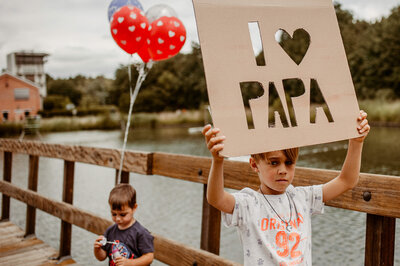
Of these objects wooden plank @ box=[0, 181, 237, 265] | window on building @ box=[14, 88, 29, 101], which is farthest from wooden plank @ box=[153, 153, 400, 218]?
window on building @ box=[14, 88, 29, 101]

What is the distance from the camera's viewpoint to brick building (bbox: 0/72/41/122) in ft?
118

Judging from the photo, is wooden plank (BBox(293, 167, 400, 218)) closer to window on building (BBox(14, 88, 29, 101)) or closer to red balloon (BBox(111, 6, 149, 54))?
red balloon (BBox(111, 6, 149, 54))

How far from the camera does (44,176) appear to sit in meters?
9.66

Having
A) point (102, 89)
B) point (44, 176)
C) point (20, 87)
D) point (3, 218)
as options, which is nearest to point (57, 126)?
point (20, 87)

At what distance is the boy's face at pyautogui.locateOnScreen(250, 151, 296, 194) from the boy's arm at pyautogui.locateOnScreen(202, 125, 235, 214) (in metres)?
0.13

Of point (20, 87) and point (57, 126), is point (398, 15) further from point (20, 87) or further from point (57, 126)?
point (20, 87)

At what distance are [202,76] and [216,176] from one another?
43598 mm

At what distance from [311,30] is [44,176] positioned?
9252 mm

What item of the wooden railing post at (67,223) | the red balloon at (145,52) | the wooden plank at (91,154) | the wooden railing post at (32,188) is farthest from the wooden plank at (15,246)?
the red balloon at (145,52)

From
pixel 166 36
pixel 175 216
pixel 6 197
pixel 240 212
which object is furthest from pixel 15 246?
pixel 240 212

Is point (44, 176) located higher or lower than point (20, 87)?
lower

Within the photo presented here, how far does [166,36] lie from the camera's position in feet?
12.5

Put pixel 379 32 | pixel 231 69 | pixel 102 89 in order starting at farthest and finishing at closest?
1. pixel 102 89
2. pixel 379 32
3. pixel 231 69

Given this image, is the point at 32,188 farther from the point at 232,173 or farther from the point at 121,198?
the point at 232,173
